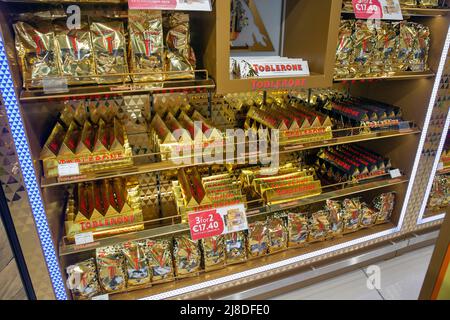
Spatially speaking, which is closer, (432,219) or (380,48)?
(380,48)

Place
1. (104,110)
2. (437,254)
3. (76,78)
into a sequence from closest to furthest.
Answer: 1. (437,254)
2. (76,78)
3. (104,110)

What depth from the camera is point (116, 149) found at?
1.46 metres

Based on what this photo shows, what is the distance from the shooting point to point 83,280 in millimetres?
1611

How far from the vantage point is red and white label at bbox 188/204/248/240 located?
64.4 inches

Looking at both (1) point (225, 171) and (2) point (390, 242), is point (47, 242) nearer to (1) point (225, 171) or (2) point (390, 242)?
(1) point (225, 171)

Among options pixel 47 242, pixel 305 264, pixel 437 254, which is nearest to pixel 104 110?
pixel 47 242

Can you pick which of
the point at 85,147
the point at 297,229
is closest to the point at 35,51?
the point at 85,147

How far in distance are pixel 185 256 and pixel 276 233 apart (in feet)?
1.88

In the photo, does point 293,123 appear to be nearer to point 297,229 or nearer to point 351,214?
point 297,229

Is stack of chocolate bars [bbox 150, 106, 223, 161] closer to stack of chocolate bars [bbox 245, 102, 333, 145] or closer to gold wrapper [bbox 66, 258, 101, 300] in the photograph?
stack of chocolate bars [bbox 245, 102, 333, 145]

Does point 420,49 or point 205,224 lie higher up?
point 420,49

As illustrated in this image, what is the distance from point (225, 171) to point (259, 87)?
2.62 ft

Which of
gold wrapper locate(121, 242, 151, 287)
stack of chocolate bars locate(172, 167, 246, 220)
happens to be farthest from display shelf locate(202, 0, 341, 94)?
gold wrapper locate(121, 242, 151, 287)

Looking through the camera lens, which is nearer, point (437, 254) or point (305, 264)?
point (437, 254)
